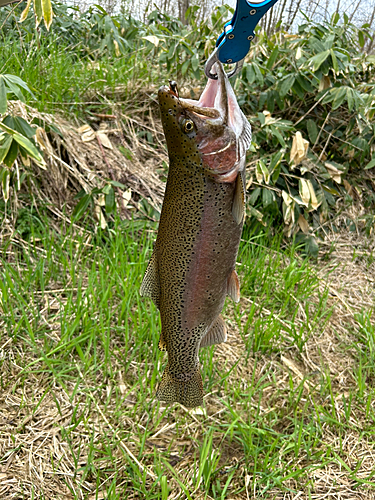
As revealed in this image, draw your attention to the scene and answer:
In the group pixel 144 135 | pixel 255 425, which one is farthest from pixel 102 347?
pixel 144 135

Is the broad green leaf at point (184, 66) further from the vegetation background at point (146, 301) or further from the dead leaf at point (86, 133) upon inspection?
the dead leaf at point (86, 133)

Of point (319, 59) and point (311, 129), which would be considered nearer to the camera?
point (319, 59)

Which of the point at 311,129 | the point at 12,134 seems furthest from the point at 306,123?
the point at 12,134

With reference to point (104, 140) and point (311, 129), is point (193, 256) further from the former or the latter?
point (311, 129)

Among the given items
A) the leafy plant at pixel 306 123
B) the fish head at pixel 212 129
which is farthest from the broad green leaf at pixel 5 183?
the leafy plant at pixel 306 123

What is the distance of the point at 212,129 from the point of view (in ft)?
3.01

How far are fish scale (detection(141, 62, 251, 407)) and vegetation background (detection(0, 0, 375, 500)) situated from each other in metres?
1.04

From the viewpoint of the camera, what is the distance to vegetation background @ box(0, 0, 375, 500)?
6.75 ft

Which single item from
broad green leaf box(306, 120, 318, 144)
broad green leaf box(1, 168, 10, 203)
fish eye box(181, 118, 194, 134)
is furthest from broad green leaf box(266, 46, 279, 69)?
fish eye box(181, 118, 194, 134)

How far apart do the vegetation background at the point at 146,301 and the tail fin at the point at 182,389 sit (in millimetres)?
814

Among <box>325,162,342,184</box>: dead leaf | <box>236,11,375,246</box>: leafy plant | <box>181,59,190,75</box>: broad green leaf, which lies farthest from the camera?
<box>325,162,342,184</box>: dead leaf

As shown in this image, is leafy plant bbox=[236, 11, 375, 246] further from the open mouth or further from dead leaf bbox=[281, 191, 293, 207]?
the open mouth

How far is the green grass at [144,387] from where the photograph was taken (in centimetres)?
201

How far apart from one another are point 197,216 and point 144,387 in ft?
5.50
